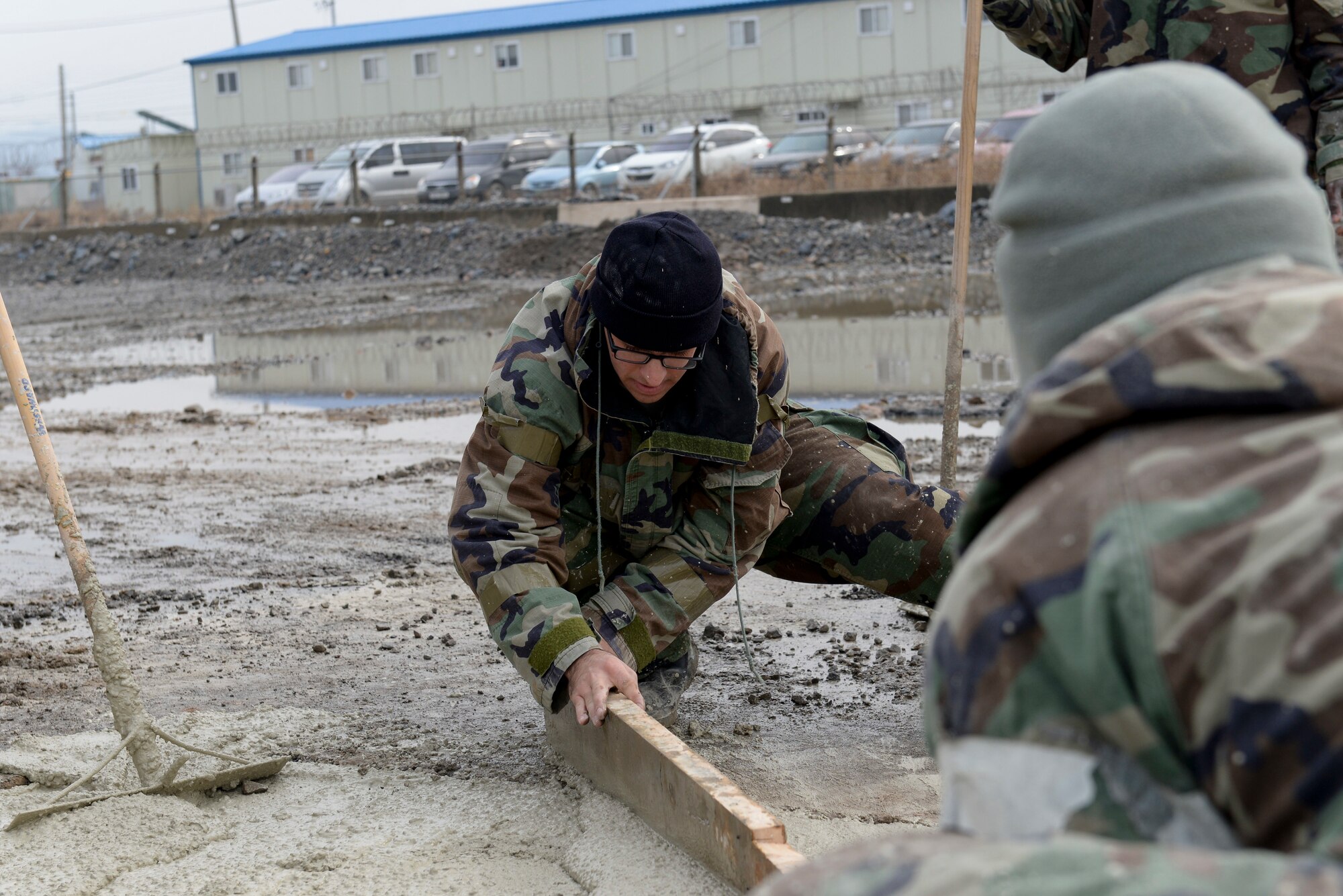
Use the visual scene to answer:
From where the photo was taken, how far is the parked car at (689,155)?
2481cm

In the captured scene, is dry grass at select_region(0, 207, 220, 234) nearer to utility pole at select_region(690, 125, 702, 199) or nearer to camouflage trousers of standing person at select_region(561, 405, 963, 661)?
utility pole at select_region(690, 125, 702, 199)

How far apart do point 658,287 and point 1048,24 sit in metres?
1.68

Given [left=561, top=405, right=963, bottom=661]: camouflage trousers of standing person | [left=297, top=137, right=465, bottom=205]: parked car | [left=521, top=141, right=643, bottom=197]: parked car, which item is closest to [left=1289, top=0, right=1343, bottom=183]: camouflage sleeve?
[left=561, top=405, right=963, bottom=661]: camouflage trousers of standing person

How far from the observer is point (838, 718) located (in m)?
3.75

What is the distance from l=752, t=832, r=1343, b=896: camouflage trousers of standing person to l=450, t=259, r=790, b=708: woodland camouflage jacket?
2129mm

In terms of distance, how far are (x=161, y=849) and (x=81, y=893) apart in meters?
0.21

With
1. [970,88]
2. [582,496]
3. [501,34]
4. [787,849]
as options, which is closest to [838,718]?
[582,496]

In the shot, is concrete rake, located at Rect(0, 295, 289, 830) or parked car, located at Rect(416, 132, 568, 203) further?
parked car, located at Rect(416, 132, 568, 203)

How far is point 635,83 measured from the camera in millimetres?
39125

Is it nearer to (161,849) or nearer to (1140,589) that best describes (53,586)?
(161,849)

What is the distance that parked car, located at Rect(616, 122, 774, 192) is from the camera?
24812 mm

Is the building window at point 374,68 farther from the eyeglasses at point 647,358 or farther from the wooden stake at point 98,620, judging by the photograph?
the eyeglasses at point 647,358

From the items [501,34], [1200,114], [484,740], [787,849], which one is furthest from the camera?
[501,34]

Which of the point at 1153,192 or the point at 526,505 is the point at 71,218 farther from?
the point at 1153,192
